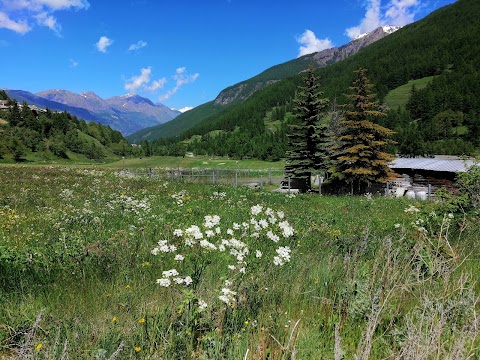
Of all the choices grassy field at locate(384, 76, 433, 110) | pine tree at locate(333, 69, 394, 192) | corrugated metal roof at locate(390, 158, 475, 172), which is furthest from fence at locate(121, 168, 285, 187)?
grassy field at locate(384, 76, 433, 110)

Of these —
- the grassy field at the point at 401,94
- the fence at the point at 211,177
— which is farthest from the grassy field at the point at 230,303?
the grassy field at the point at 401,94

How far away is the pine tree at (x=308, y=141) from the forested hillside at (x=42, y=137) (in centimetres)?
9684

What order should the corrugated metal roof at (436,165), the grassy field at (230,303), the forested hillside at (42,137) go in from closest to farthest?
the grassy field at (230,303) → the corrugated metal roof at (436,165) → the forested hillside at (42,137)

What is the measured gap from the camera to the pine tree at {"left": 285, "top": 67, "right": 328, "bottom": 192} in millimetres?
41000

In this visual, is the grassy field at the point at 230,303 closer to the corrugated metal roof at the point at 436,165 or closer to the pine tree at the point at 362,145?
the pine tree at the point at 362,145

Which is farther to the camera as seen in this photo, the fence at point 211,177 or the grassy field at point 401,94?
the grassy field at point 401,94

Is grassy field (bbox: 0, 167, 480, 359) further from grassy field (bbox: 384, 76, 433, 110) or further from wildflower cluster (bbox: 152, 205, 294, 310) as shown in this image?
grassy field (bbox: 384, 76, 433, 110)

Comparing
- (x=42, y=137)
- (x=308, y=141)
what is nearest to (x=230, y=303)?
(x=308, y=141)

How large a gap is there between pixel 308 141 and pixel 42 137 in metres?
131

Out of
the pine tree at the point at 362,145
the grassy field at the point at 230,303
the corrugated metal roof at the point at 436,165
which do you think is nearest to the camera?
the grassy field at the point at 230,303

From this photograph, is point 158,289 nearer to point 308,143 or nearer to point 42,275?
point 42,275

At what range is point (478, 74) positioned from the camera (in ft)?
529

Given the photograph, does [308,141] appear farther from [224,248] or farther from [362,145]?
[224,248]

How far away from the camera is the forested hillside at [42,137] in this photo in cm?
11002
